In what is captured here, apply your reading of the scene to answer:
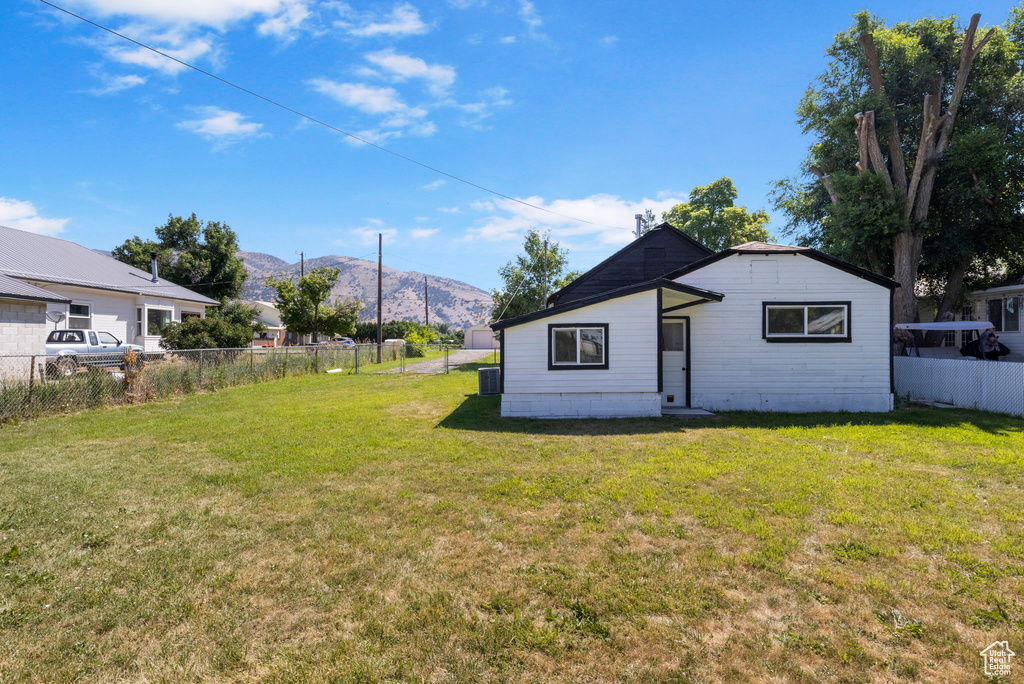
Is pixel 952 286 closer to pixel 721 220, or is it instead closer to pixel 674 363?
pixel 721 220

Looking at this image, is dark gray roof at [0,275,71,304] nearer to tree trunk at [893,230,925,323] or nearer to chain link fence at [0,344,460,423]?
chain link fence at [0,344,460,423]

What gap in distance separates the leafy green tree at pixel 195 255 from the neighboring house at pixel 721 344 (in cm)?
3548

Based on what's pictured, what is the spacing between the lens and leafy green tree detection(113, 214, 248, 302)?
119ft

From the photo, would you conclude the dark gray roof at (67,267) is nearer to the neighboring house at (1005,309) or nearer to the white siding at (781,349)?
the white siding at (781,349)

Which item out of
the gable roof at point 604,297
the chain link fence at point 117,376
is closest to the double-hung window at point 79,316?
the chain link fence at point 117,376

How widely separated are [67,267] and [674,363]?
29.3 m

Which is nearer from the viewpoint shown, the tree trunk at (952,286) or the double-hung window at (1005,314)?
the double-hung window at (1005,314)

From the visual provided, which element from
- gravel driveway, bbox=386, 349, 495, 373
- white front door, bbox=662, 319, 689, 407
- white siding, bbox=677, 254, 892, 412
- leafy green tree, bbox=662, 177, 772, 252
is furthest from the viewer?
leafy green tree, bbox=662, 177, 772, 252

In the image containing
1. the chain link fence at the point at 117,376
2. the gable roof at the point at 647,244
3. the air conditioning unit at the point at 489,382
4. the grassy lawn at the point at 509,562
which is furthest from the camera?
the gable roof at the point at 647,244

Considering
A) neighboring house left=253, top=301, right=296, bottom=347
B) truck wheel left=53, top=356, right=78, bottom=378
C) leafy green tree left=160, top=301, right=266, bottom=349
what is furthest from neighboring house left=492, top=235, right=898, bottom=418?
neighboring house left=253, top=301, right=296, bottom=347

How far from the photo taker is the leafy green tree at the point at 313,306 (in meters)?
28.2

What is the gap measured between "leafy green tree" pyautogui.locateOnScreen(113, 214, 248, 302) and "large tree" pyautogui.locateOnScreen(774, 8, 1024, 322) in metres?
41.4

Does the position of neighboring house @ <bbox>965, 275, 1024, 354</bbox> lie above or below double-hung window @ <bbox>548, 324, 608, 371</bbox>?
above

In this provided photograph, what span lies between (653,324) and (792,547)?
24.0ft
